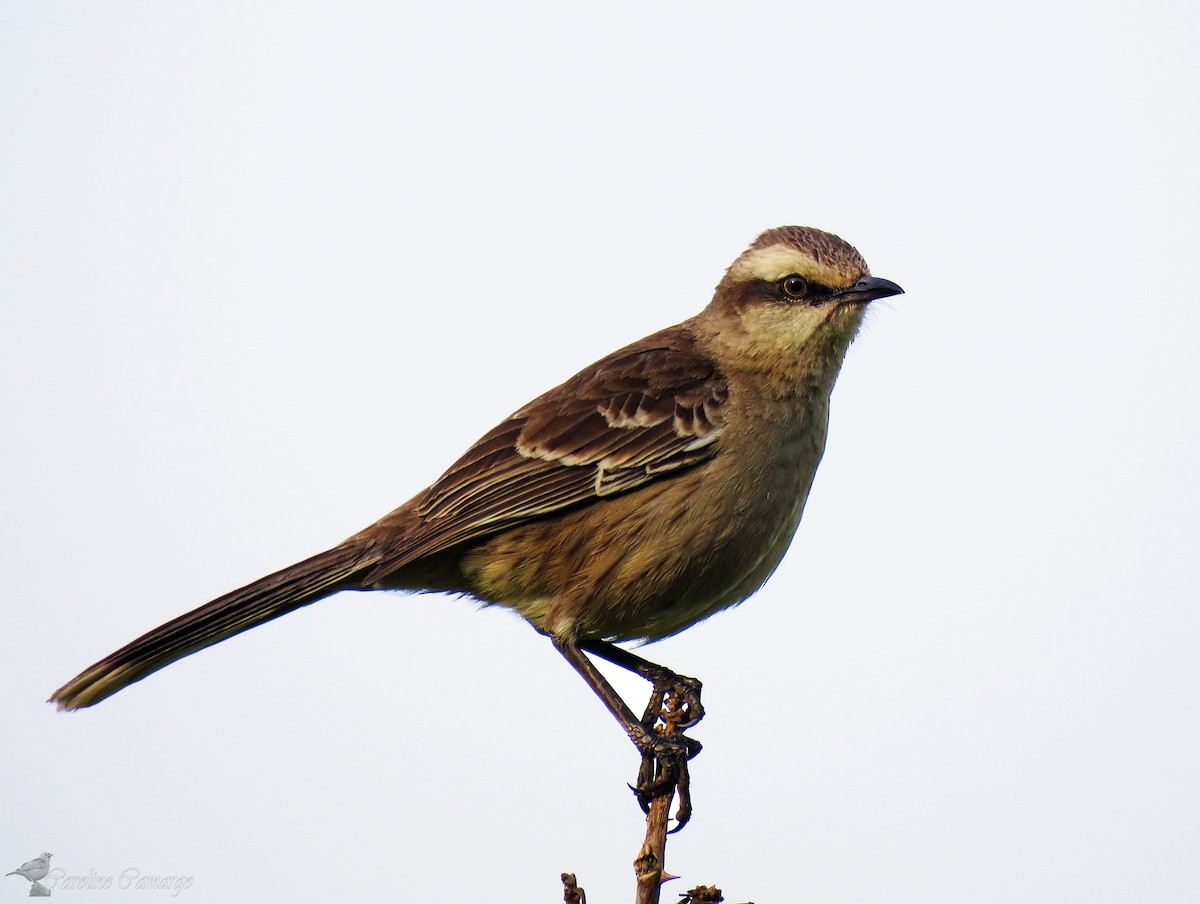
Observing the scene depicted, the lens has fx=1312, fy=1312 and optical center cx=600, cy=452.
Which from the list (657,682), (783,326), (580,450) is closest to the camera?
(657,682)

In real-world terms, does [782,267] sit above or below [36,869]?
above

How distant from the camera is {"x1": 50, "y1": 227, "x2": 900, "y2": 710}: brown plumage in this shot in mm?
7066

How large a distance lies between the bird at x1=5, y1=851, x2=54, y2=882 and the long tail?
824 millimetres

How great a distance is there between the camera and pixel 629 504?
23.7 ft

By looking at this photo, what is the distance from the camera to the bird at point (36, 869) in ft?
20.7

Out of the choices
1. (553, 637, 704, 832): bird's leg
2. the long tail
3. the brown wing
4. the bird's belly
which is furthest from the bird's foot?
the long tail

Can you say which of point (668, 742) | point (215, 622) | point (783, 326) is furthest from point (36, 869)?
point (783, 326)

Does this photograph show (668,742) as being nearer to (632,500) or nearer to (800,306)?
(632,500)

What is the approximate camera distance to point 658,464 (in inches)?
283

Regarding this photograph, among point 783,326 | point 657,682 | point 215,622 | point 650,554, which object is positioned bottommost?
point 657,682

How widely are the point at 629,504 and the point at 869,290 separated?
1858 mm

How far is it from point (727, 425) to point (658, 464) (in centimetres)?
45

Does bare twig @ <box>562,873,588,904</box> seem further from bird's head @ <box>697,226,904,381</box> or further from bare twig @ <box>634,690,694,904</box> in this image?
bird's head @ <box>697,226,904,381</box>

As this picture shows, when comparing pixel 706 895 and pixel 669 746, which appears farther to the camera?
pixel 669 746
